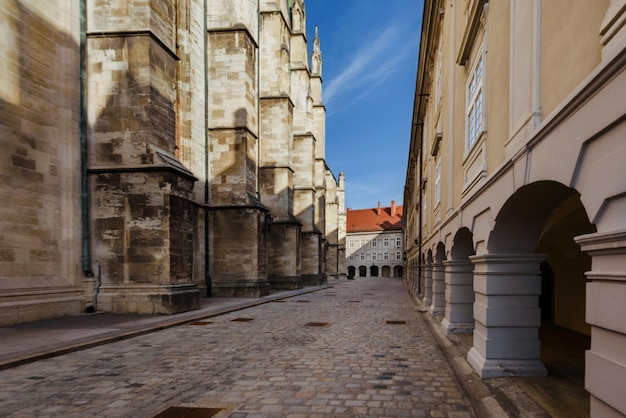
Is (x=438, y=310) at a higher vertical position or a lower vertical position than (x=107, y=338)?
lower

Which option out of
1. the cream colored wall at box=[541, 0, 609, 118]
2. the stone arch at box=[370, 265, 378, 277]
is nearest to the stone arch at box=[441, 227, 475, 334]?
the cream colored wall at box=[541, 0, 609, 118]

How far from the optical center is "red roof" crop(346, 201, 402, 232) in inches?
3080

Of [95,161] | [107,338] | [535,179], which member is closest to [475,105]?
[535,179]

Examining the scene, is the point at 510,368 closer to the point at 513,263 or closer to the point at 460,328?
the point at 513,263

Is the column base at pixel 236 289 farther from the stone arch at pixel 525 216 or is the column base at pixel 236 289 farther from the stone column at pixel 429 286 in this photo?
the stone arch at pixel 525 216

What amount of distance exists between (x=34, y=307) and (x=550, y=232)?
40.6ft

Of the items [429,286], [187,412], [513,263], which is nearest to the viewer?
[187,412]

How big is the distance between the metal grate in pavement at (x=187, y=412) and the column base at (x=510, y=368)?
337cm

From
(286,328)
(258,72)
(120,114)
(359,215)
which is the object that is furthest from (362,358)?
(359,215)

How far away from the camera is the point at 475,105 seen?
6855 millimetres

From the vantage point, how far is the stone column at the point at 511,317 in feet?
16.6

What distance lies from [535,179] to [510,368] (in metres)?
2.89

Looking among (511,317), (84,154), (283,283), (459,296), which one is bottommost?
(283,283)

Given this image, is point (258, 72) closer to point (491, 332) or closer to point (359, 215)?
point (491, 332)
